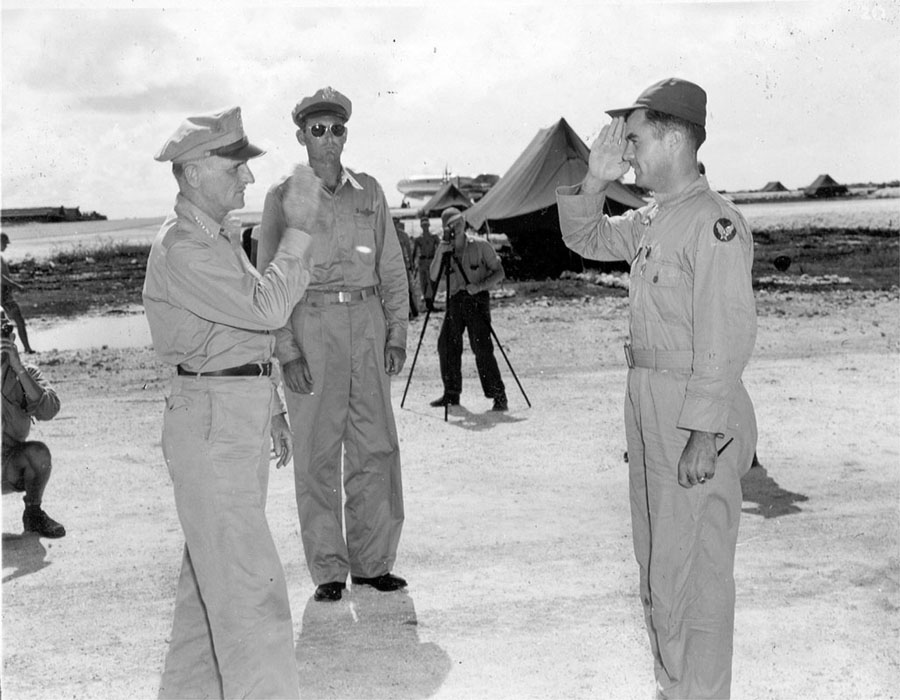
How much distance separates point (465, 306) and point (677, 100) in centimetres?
707

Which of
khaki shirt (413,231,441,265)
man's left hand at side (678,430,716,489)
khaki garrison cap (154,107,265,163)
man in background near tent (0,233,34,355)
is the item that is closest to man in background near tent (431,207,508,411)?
man in background near tent (0,233,34,355)

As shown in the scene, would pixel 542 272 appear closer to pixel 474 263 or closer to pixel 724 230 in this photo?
pixel 474 263

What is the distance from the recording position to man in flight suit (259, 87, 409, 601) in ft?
16.7

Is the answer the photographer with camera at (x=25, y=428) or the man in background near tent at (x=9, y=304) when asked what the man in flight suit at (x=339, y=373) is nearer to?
the photographer with camera at (x=25, y=428)

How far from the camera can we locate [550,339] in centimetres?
1461

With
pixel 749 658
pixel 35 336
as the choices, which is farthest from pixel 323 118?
pixel 35 336

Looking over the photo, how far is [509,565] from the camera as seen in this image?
5.55 meters

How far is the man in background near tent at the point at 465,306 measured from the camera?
1022 centimetres

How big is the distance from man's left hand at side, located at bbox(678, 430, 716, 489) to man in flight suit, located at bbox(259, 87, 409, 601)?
85.8 inches

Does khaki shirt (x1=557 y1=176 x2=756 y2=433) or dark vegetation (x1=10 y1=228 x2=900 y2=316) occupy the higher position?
khaki shirt (x1=557 y1=176 x2=756 y2=433)

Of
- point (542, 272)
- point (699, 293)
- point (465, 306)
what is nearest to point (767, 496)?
point (699, 293)

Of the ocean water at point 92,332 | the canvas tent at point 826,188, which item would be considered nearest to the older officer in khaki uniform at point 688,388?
the ocean water at point 92,332

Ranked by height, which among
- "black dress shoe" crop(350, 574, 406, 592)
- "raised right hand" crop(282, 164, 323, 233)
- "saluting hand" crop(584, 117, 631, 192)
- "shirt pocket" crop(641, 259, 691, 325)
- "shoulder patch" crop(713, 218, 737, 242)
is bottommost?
"black dress shoe" crop(350, 574, 406, 592)

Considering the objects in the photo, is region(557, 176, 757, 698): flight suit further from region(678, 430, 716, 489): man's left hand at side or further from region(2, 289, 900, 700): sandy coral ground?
region(2, 289, 900, 700): sandy coral ground
